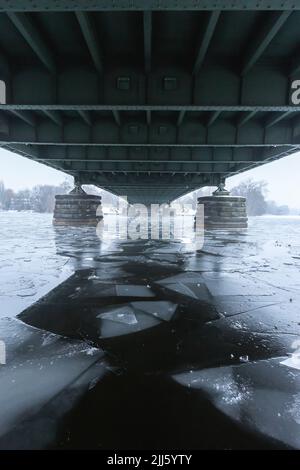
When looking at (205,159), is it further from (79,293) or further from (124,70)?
(79,293)

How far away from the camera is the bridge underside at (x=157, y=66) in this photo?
523cm

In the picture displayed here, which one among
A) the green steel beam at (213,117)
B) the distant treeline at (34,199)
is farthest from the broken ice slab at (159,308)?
the distant treeline at (34,199)

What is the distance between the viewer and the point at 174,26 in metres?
5.69

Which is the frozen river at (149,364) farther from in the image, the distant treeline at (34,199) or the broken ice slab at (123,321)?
the distant treeline at (34,199)

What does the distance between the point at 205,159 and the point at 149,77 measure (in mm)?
8690

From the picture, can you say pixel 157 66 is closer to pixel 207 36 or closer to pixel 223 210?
pixel 207 36

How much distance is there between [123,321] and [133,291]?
1.38m

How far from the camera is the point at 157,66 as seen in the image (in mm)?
7191

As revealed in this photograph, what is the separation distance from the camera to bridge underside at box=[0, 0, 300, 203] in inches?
206

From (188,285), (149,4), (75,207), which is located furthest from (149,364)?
(75,207)

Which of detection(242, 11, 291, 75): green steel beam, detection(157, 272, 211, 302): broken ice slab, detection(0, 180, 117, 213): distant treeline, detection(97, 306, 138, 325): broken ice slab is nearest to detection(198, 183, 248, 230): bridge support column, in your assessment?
detection(242, 11, 291, 75): green steel beam

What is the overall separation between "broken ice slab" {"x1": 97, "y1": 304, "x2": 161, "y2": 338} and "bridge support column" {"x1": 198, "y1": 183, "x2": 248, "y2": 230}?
1939 centimetres

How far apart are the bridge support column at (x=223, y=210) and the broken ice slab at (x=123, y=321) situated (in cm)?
1939
